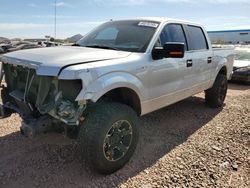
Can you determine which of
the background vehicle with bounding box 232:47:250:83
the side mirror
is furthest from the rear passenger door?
the background vehicle with bounding box 232:47:250:83

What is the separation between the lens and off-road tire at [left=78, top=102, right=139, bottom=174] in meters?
3.10

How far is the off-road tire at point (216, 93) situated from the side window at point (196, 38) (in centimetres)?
97

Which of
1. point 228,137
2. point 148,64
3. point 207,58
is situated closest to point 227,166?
point 228,137

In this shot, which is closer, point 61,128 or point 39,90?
point 39,90

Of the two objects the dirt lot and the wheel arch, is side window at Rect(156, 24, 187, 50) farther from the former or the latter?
the dirt lot

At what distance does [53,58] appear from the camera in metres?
3.21

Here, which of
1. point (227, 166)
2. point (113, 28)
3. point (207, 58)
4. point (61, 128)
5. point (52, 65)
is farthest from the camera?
point (207, 58)

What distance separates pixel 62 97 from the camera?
3.06 m

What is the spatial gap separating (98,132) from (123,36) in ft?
5.87

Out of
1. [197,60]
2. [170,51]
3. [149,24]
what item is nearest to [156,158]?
[170,51]

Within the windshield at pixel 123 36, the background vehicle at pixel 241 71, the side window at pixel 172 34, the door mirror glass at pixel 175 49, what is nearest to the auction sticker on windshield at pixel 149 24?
the windshield at pixel 123 36

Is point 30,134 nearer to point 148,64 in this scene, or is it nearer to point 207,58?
point 148,64

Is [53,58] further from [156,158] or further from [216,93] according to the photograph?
[216,93]

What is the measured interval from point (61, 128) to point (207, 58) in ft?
11.2
